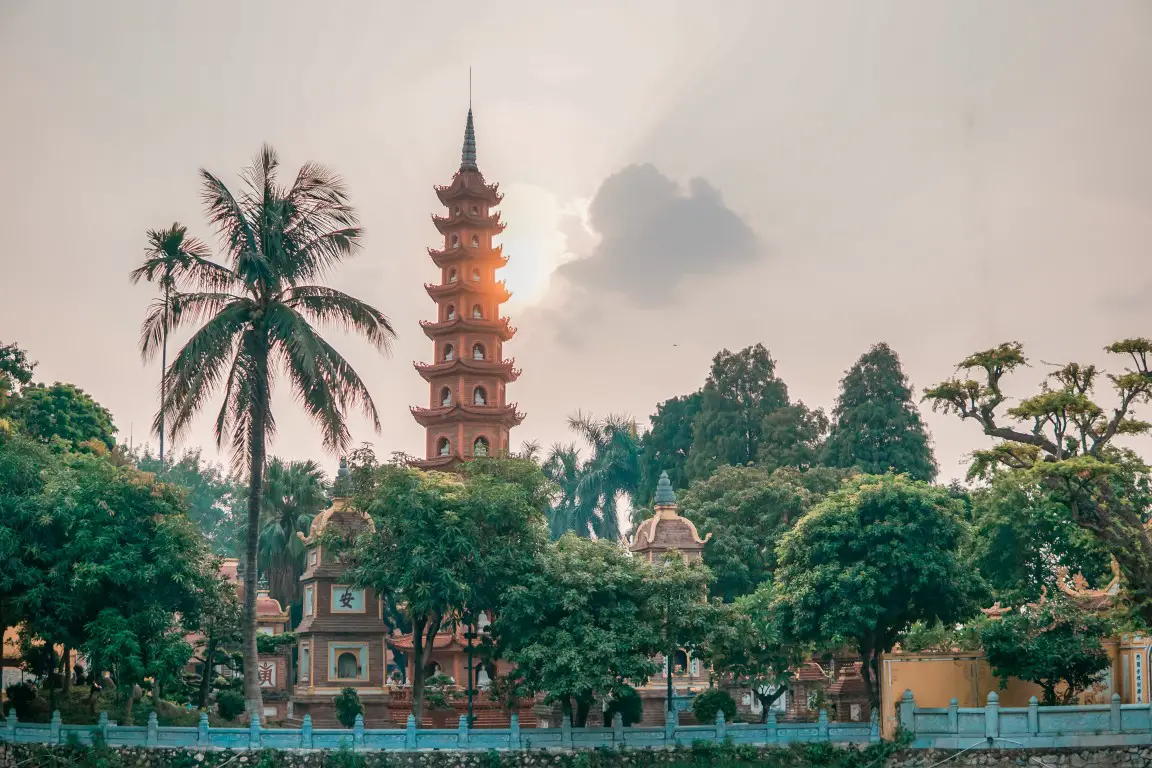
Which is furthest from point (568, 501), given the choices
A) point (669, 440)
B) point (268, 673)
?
point (268, 673)

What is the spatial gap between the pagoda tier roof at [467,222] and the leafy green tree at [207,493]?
36243 mm

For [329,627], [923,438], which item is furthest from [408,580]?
[923,438]

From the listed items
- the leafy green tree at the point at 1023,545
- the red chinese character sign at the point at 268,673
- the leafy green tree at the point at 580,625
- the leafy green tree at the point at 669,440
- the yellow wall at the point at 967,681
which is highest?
the leafy green tree at the point at 669,440

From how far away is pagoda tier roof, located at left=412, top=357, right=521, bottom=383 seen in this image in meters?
55.8

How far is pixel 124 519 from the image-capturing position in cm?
3472

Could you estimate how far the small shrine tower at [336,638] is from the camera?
138 ft

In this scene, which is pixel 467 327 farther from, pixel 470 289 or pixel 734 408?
pixel 734 408

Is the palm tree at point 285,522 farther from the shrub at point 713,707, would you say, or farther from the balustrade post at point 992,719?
the balustrade post at point 992,719

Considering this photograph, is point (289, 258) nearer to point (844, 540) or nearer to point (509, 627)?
point (509, 627)

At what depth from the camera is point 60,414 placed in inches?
2175

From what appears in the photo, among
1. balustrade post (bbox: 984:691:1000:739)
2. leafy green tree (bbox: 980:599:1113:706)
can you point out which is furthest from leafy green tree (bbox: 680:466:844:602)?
balustrade post (bbox: 984:691:1000:739)

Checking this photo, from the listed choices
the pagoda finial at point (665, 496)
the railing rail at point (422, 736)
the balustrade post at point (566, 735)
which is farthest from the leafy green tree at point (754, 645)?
the pagoda finial at point (665, 496)

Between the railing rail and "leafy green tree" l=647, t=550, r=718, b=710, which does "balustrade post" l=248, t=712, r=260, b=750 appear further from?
"leafy green tree" l=647, t=550, r=718, b=710

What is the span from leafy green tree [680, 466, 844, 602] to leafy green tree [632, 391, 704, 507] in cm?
1069
